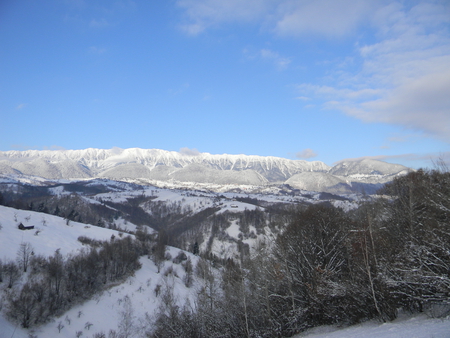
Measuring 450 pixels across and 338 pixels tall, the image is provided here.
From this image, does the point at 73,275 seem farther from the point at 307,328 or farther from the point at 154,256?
the point at 307,328

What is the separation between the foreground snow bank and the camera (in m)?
10.1

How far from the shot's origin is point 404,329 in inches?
462

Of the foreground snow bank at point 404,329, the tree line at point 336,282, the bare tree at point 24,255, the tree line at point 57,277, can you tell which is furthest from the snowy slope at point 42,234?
the foreground snow bank at point 404,329

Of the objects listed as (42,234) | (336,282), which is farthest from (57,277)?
(336,282)

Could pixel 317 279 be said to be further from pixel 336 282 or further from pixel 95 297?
pixel 95 297

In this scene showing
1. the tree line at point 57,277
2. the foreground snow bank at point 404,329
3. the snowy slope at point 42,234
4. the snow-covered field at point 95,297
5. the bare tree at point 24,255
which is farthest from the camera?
the snowy slope at point 42,234

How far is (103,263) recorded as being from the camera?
61.1 m

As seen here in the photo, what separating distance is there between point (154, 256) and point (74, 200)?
143545 mm

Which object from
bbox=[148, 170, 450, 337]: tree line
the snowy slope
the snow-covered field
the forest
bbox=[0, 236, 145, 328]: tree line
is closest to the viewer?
bbox=[148, 170, 450, 337]: tree line

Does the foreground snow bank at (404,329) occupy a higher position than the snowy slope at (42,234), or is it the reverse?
the foreground snow bank at (404,329)

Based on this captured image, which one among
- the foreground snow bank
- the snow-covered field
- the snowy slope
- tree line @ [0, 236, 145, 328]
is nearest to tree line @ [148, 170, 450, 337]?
the foreground snow bank

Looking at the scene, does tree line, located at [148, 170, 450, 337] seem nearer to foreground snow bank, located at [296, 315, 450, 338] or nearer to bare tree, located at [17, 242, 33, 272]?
foreground snow bank, located at [296, 315, 450, 338]

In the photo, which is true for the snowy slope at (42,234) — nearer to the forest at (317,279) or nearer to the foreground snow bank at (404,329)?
the forest at (317,279)

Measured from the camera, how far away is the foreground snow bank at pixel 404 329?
398 inches
